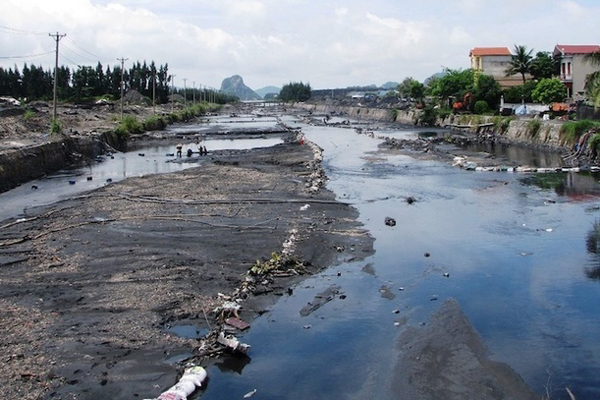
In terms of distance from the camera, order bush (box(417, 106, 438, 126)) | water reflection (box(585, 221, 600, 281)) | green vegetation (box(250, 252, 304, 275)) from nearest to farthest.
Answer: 1. green vegetation (box(250, 252, 304, 275))
2. water reflection (box(585, 221, 600, 281))
3. bush (box(417, 106, 438, 126))

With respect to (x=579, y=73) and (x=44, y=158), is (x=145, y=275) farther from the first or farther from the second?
(x=579, y=73)

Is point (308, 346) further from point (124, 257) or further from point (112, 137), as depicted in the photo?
point (112, 137)

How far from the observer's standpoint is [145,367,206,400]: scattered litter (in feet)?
37.5

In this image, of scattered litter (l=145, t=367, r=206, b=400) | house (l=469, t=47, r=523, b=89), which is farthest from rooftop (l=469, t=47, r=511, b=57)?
scattered litter (l=145, t=367, r=206, b=400)

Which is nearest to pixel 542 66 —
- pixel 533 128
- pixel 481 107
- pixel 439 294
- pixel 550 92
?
pixel 481 107

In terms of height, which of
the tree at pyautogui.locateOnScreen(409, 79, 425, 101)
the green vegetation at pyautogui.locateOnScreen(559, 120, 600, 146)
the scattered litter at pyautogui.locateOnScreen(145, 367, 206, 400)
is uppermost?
the tree at pyautogui.locateOnScreen(409, 79, 425, 101)

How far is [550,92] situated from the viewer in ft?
223

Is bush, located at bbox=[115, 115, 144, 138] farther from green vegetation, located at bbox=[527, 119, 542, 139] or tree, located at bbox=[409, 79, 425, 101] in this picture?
tree, located at bbox=[409, 79, 425, 101]

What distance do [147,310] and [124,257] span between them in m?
4.75

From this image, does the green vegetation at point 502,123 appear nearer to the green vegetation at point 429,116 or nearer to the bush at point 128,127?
the green vegetation at point 429,116

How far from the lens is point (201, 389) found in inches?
480

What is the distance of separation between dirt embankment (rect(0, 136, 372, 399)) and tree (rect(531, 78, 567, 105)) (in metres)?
45.0

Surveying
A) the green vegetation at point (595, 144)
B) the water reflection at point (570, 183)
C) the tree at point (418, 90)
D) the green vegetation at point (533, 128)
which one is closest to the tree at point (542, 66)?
the green vegetation at point (533, 128)

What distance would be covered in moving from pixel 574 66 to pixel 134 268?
6482cm
